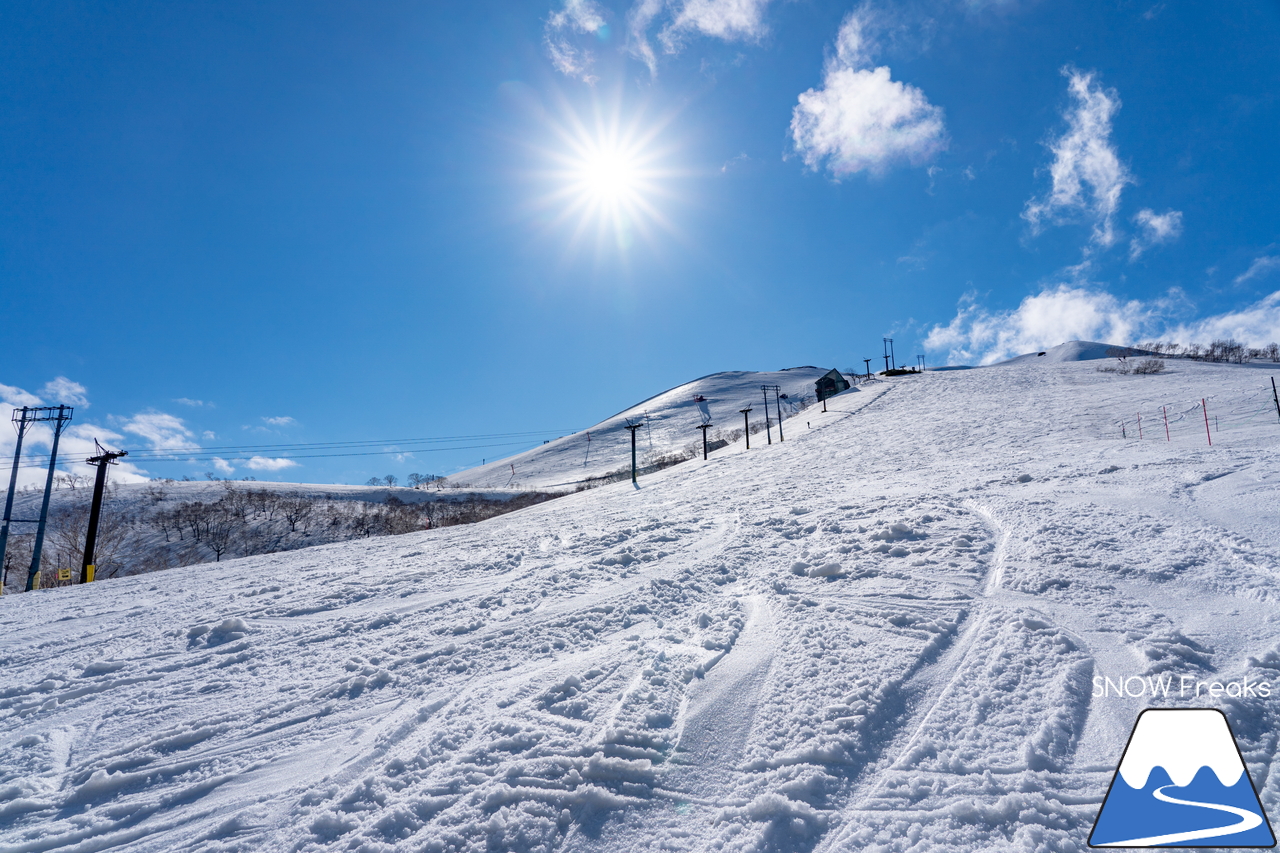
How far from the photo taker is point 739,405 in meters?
83.8

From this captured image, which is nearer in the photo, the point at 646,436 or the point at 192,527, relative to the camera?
the point at 192,527

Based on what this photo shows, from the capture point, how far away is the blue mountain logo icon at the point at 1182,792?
8.79ft

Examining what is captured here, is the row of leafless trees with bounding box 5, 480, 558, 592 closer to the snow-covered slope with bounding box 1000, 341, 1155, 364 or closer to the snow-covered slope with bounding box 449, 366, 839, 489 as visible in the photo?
the snow-covered slope with bounding box 449, 366, 839, 489

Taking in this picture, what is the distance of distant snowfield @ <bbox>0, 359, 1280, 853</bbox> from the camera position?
319 cm

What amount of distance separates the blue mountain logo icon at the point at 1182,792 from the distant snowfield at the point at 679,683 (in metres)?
0.11

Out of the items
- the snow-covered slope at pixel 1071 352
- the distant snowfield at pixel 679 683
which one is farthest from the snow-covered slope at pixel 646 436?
the snow-covered slope at pixel 1071 352

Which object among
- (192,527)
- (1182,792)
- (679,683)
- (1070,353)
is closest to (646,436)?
(192,527)

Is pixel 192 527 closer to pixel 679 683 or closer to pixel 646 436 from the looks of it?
pixel 679 683

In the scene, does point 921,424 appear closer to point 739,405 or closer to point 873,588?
point 873,588

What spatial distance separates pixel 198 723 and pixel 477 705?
257 centimetres

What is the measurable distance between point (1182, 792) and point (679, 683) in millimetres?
3197

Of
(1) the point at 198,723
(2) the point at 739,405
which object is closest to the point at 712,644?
(1) the point at 198,723

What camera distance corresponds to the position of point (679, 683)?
4551mm

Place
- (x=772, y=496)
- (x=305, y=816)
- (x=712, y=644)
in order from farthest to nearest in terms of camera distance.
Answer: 1. (x=772, y=496)
2. (x=712, y=644)
3. (x=305, y=816)
